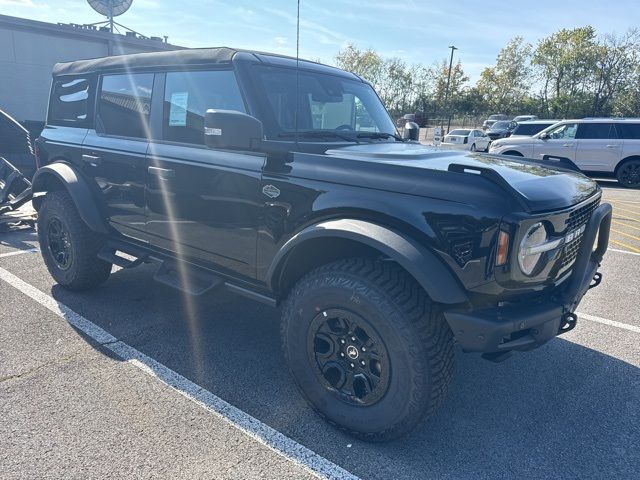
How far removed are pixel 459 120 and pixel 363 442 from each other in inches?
2181

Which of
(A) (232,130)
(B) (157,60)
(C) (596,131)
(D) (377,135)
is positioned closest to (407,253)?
(A) (232,130)

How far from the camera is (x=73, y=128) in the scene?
4.23 metres

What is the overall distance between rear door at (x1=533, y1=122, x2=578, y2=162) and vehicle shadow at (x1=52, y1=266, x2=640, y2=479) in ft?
38.8

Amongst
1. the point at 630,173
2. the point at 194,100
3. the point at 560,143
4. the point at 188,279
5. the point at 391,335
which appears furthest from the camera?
the point at 560,143

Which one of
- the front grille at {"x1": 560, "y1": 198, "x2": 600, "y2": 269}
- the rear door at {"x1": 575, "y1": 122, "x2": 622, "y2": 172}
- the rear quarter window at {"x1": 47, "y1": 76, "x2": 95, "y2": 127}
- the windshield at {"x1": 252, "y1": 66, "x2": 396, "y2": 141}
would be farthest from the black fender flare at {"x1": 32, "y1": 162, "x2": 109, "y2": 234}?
the rear door at {"x1": 575, "y1": 122, "x2": 622, "y2": 172}

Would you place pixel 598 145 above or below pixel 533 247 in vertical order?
below

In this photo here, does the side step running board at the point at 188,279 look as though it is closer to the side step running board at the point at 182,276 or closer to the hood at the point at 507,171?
the side step running board at the point at 182,276

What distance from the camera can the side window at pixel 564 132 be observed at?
1361 cm

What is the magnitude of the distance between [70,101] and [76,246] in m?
1.39

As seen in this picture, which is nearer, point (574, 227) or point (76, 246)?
point (574, 227)

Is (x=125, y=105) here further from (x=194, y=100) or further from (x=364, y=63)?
(x=364, y=63)

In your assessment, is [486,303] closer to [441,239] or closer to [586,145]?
[441,239]

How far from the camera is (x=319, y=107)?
3229mm

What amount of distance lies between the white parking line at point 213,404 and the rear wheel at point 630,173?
46.6ft
